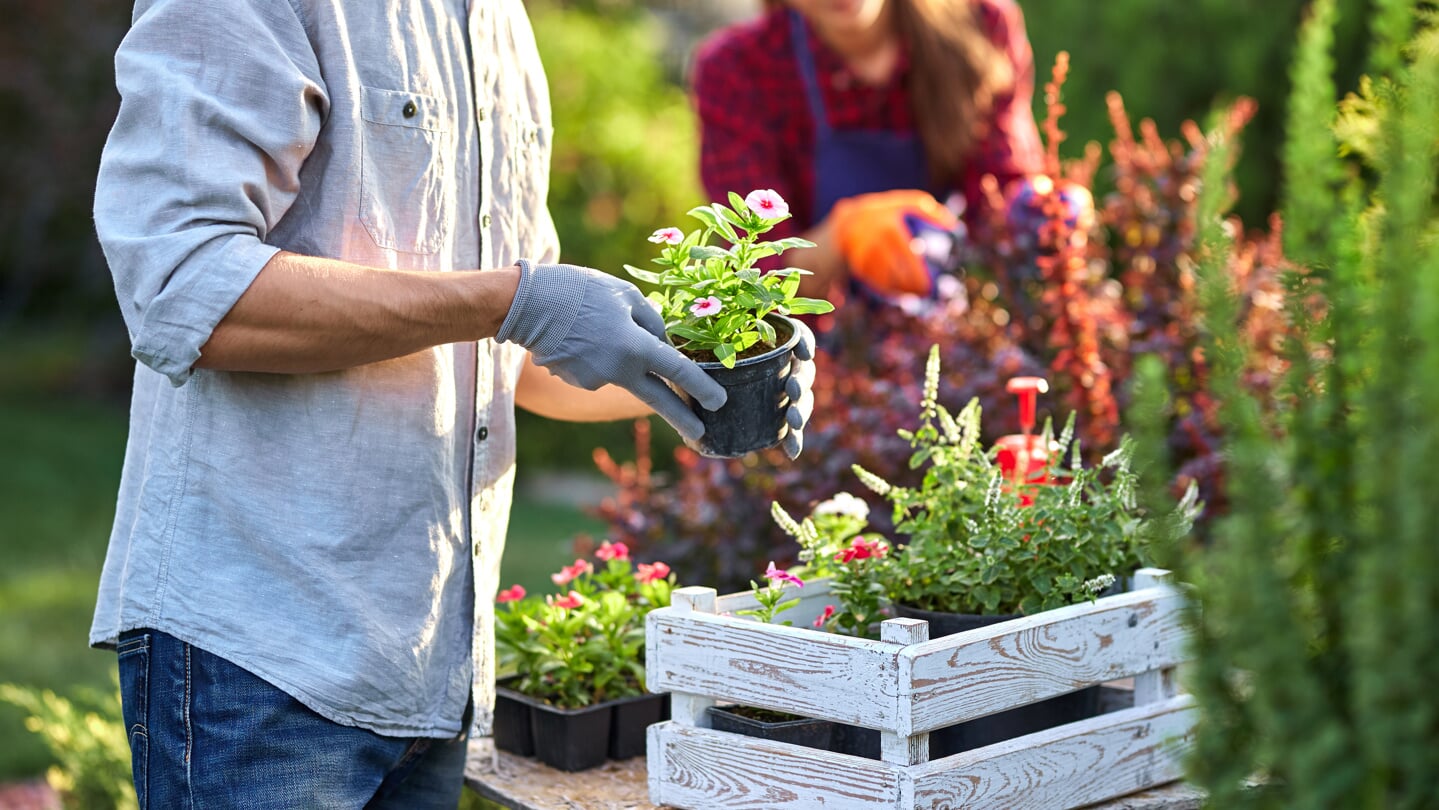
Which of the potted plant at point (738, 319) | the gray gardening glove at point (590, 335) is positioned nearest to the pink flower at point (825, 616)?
the potted plant at point (738, 319)

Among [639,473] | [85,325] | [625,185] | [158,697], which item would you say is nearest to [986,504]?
[158,697]

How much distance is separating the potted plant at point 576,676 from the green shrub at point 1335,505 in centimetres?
112

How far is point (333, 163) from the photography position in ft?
5.24

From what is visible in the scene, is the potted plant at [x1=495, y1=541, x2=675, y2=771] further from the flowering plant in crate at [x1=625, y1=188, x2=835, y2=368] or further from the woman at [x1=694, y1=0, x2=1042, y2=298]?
the woman at [x1=694, y1=0, x2=1042, y2=298]

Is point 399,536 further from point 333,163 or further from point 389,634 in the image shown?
point 333,163

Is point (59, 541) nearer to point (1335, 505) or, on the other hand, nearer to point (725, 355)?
point (725, 355)

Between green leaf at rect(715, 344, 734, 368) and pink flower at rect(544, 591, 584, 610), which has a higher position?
green leaf at rect(715, 344, 734, 368)

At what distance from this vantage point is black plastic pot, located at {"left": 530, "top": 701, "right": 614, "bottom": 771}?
1.94m

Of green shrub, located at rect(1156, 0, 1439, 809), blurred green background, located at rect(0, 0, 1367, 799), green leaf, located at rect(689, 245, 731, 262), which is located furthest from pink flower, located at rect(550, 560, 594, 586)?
blurred green background, located at rect(0, 0, 1367, 799)

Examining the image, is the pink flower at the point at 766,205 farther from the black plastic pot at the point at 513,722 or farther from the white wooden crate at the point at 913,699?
the black plastic pot at the point at 513,722

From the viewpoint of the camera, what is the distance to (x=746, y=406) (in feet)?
5.54

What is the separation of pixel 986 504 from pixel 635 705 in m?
0.58

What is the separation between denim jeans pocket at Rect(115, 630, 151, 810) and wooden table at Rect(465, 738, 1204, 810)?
0.49 meters

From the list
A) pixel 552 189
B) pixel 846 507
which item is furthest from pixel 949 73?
pixel 552 189
